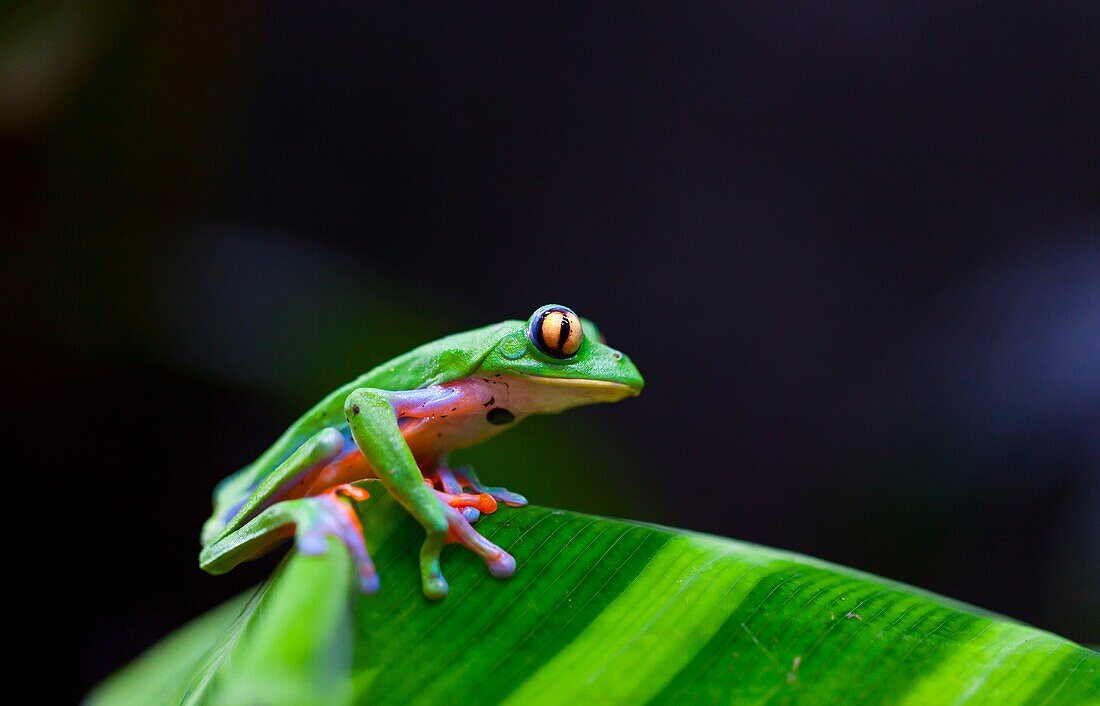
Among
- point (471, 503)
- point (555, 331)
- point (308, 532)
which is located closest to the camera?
point (308, 532)

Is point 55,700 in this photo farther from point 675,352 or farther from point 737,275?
point 737,275

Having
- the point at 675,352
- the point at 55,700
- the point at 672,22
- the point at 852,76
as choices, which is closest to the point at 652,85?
the point at 672,22

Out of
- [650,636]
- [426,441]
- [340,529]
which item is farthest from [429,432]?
[650,636]

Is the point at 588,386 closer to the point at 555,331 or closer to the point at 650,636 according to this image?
the point at 555,331

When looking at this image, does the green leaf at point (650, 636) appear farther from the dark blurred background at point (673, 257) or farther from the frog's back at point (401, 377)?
the dark blurred background at point (673, 257)

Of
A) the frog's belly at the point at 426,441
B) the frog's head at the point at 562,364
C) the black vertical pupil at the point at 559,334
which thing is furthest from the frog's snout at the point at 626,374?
the frog's belly at the point at 426,441

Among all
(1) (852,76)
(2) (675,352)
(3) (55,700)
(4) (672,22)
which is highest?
(4) (672,22)
